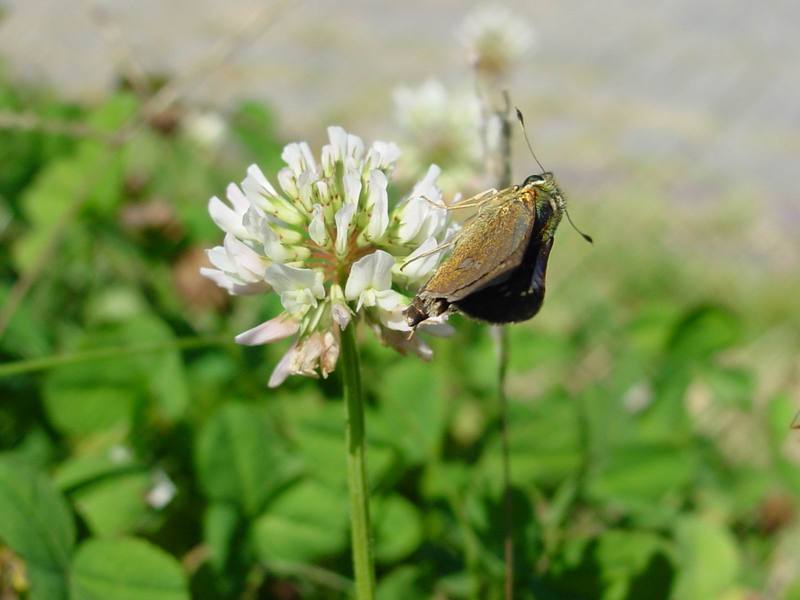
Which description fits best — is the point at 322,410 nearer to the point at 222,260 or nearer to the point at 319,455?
the point at 319,455

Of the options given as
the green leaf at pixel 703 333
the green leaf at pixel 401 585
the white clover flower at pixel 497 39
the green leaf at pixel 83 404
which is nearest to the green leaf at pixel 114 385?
the green leaf at pixel 83 404

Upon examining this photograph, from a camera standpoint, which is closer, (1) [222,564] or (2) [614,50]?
(1) [222,564]

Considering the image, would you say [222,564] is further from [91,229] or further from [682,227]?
[682,227]

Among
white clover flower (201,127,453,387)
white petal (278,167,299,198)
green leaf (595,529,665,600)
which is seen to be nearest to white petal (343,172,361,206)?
white clover flower (201,127,453,387)

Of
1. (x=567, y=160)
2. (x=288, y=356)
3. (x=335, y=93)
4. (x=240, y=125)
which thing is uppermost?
(x=335, y=93)

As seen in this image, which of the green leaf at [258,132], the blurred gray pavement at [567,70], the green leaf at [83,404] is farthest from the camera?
the blurred gray pavement at [567,70]

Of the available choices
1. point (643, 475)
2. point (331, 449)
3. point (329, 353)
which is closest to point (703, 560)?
point (643, 475)

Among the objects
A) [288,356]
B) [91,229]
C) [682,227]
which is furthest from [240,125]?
[682,227]

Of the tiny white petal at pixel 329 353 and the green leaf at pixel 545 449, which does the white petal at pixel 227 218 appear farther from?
the green leaf at pixel 545 449
